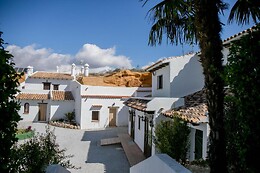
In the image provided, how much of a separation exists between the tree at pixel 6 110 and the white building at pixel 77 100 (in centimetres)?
2587

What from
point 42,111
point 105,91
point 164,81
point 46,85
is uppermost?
point 46,85

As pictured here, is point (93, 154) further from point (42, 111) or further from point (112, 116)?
point (42, 111)

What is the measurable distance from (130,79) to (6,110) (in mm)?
39776

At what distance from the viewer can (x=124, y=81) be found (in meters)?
43.5

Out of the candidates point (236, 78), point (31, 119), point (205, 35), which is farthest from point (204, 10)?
point (31, 119)

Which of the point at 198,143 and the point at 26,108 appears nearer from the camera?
the point at 198,143

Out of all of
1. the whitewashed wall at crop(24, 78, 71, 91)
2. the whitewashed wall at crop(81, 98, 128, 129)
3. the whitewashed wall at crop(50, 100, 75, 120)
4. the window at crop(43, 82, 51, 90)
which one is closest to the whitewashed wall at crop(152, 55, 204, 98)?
the whitewashed wall at crop(81, 98, 128, 129)

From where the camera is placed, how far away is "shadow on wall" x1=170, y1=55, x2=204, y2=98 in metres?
16.5

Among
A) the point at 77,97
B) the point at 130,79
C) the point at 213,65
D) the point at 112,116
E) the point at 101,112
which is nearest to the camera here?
the point at 213,65

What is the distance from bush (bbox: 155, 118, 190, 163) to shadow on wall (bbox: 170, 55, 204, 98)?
24.1 ft

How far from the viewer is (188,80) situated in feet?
55.3

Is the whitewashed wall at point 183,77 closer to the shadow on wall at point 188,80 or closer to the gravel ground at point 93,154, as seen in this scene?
the shadow on wall at point 188,80

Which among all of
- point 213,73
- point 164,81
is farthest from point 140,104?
point 213,73

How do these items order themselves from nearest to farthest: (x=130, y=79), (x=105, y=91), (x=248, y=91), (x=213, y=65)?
(x=248, y=91) < (x=213, y=65) < (x=105, y=91) < (x=130, y=79)
